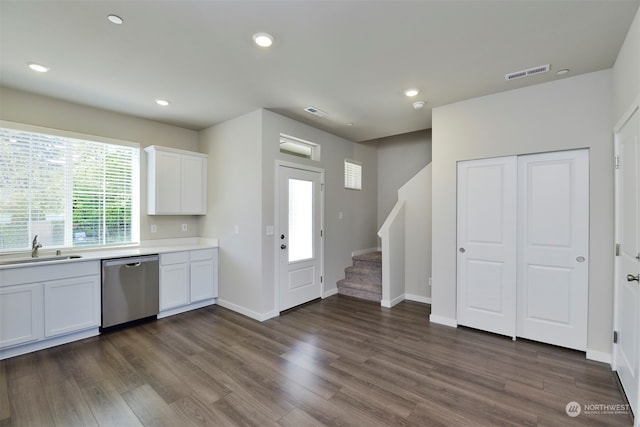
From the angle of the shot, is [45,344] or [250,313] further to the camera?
[250,313]

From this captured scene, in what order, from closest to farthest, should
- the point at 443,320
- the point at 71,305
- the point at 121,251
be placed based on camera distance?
the point at 71,305 → the point at 443,320 → the point at 121,251

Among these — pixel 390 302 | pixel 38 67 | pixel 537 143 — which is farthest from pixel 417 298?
pixel 38 67

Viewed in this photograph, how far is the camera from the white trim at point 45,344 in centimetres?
278

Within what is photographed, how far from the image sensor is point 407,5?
189 centimetres

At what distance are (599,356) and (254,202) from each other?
13.2ft

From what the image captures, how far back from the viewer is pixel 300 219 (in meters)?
4.41

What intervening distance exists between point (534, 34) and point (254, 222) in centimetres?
337

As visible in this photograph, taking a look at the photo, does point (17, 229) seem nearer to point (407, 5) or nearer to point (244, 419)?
point (244, 419)

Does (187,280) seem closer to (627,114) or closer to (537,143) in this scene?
(537,143)

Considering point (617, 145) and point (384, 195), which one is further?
point (384, 195)

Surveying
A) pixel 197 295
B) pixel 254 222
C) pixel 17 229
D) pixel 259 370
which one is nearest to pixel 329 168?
pixel 254 222

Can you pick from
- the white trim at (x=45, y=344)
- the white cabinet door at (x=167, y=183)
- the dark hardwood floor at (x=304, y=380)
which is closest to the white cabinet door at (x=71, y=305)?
the white trim at (x=45, y=344)

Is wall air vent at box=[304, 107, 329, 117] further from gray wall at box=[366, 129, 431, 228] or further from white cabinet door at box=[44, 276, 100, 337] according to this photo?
white cabinet door at box=[44, 276, 100, 337]

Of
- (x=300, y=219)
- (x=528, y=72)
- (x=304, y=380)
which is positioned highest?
(x=528, y=72)
